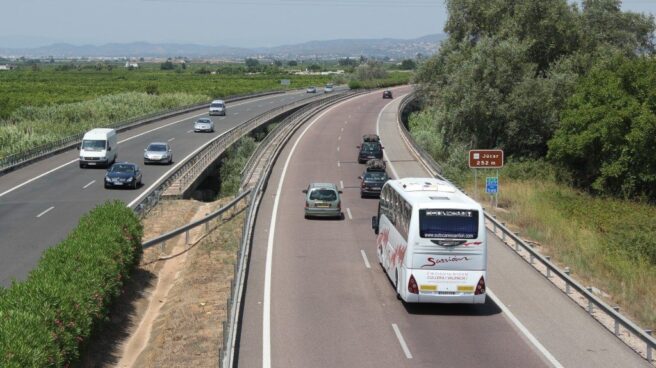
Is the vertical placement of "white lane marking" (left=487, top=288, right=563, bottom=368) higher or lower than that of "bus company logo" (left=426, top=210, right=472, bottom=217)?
lower

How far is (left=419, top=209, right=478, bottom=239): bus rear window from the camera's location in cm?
1919

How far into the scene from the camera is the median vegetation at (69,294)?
45.2 feet

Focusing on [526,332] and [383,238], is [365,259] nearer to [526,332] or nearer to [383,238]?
[383,238]

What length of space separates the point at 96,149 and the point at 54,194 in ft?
31.5

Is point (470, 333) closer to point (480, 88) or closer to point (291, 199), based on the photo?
point (291, 199)

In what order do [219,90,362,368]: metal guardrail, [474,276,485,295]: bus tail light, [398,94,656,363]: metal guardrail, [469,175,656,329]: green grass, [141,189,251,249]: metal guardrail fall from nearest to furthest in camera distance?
[219,90,362,368]: metal guardrail → [398,94,656,363]: metal guardrail → [474,276,485,295]: bus tail light → [469,175,656,329]: green grass → [141,189,251,249]: metal guardrail

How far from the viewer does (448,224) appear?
19.3m

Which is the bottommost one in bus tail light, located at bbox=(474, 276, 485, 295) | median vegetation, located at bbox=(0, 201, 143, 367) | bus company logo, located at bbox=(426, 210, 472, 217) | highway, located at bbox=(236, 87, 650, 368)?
highway, located at bbox=(236, 87, 650, 368)

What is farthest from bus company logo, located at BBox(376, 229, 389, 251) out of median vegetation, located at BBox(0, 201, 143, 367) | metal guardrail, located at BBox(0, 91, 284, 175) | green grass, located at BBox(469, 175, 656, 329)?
metal guardrail, located at BBox(0, 91, 284, 175)

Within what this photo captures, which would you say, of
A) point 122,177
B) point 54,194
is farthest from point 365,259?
point 54,194

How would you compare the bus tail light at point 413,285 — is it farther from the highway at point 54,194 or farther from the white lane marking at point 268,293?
the highway at point 54,194

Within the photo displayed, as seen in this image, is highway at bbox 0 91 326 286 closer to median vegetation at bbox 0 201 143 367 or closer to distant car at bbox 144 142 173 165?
distant car at bbox 144 142 173 165

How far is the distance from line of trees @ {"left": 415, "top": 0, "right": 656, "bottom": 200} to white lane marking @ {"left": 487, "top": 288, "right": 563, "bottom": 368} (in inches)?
889

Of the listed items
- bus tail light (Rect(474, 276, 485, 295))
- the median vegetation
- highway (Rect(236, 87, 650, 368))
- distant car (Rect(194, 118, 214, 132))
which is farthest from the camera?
distant car (Rect(194, 118, 214, 132))
